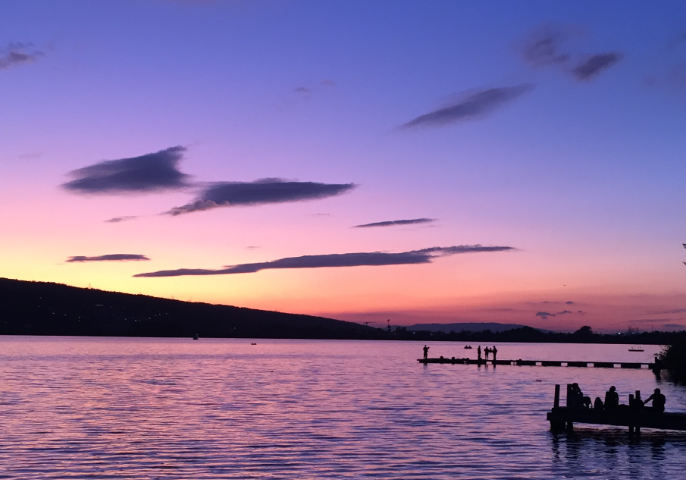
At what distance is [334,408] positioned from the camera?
56406 millimetres

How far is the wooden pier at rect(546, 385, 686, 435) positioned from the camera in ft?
130

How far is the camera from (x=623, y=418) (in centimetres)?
4128

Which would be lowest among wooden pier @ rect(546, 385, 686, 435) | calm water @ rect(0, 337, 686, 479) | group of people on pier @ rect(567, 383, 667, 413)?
calm water @ rect(0, 337, 686, 479)

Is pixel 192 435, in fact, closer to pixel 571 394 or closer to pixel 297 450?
pixel 297 450

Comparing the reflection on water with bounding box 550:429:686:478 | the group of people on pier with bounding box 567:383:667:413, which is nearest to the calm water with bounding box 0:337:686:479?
the reflection on water with bounding box 550:429:686:478

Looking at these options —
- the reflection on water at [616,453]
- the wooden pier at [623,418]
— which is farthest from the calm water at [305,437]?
the wooden pier at [623,418]

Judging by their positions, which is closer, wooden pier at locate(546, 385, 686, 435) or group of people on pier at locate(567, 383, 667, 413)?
wooden pier at locate(546, 385, 686, 435)

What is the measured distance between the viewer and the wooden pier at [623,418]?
1560 inches

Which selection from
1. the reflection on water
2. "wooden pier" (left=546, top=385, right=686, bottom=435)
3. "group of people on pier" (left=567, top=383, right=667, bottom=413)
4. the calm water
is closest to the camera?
the calm water

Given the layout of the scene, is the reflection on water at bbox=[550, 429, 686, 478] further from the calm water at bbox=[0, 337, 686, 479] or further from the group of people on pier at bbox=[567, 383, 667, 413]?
the group of people on pier at bbox=[567, 383, 667, 413]

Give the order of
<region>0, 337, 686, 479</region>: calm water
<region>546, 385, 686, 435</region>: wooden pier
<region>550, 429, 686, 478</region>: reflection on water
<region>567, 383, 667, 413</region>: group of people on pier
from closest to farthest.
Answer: <region>0, 337, 686, 479</region>: calm water → <region>550, 429, 686, 478</region>: reflection on water → <region>546, 385, 686, 435</region>: wooden pier → <region>567, 383, 667, 413</region>: group of people on pier

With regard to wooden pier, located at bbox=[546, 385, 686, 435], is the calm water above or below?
below

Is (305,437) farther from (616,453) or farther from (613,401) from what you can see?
(613,401)

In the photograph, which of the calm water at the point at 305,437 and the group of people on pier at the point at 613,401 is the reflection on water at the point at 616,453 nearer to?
the calm water at the point at 305,437
